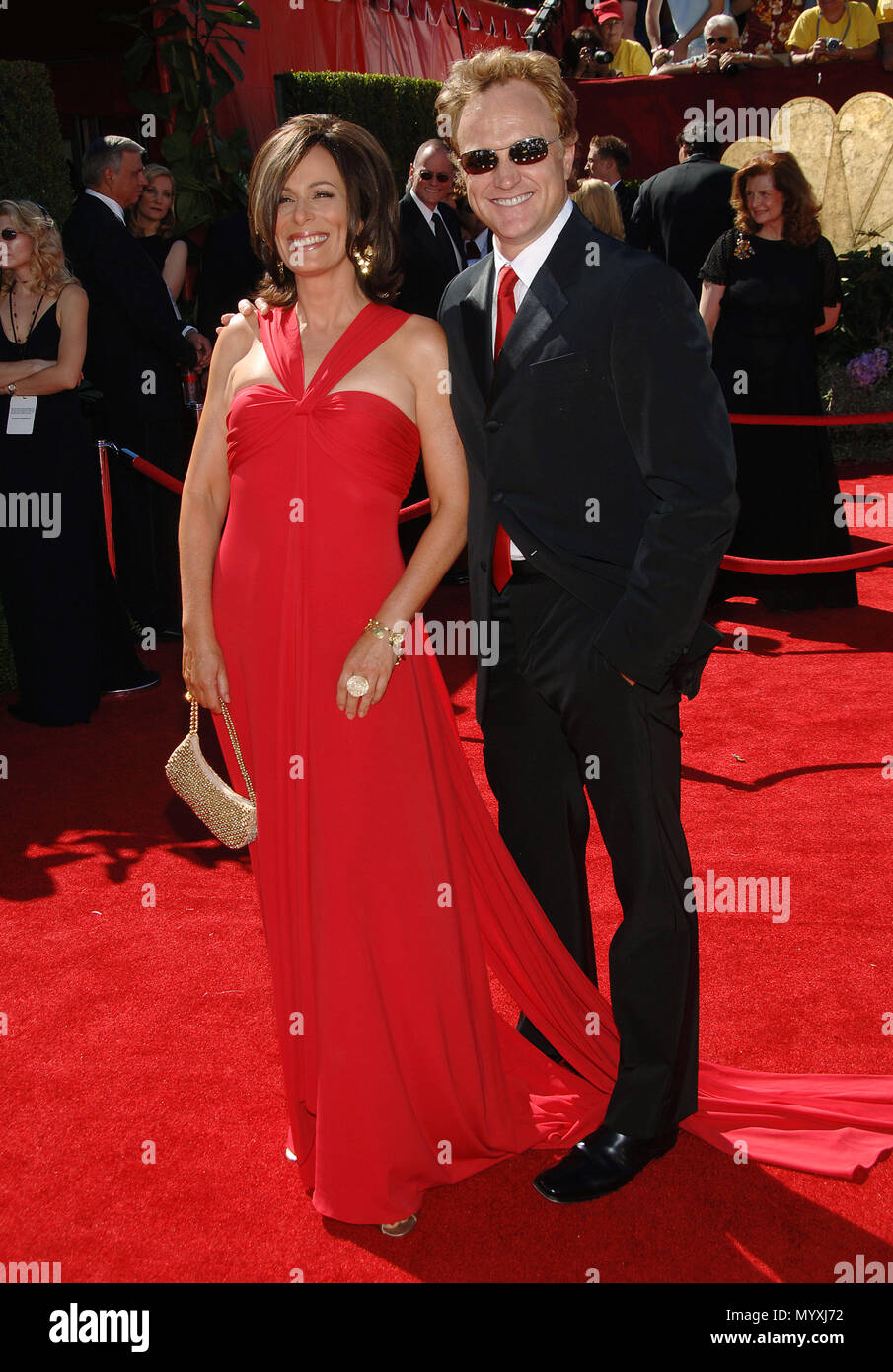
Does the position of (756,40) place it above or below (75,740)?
above

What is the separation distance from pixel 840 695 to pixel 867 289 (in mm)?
6287

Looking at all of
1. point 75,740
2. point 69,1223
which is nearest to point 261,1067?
point 69,1223

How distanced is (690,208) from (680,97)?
522cm

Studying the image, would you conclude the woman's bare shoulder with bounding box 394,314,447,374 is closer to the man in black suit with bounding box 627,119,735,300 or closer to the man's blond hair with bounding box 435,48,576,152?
the man's blond hair with bounding box 435,48,576,152

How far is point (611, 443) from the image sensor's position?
236cm

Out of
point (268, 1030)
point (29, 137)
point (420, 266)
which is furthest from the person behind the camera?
point (420, 266)

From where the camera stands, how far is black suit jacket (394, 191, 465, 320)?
23.9ft

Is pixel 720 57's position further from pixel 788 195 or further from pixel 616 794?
pixel 616 794

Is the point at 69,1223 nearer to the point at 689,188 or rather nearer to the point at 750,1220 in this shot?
the point at 750,1220

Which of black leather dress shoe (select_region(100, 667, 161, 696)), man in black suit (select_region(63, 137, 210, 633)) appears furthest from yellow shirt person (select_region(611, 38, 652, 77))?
black leather dress shoe (select_region(100, 667, 161, 696))

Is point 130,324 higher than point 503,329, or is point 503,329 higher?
point 130,324

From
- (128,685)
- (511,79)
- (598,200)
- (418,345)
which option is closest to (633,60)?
(598,200)

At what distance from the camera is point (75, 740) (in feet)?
18.3

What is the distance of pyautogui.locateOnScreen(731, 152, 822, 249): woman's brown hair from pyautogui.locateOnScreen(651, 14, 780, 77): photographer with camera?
6147mm
